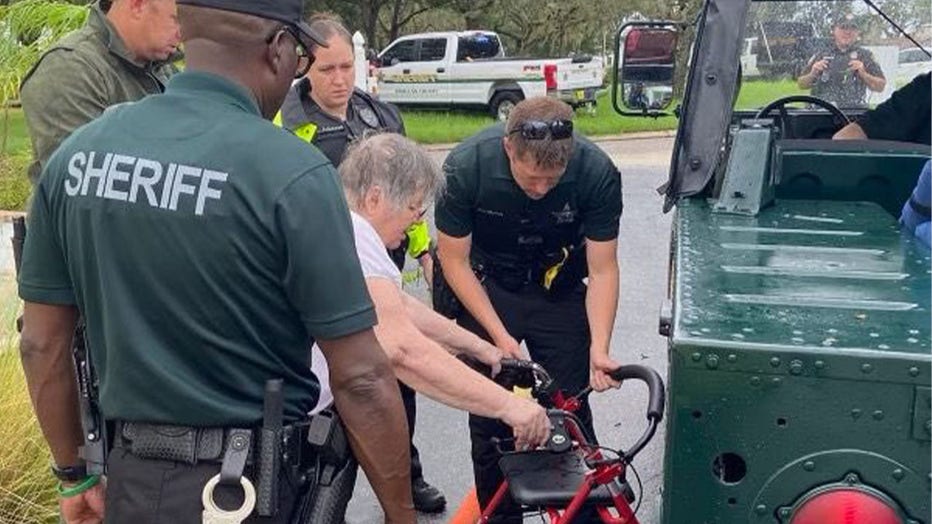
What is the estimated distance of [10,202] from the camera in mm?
8695

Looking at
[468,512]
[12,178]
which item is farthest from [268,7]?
[12,178]

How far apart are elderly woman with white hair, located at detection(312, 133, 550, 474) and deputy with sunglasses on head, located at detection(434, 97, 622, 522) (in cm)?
86

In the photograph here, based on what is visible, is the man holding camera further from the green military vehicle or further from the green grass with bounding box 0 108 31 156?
the green grass with bounding box 0 108 31 156

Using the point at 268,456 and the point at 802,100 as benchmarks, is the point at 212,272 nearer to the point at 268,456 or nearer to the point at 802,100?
the point at 268,456

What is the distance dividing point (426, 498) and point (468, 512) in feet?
0.74

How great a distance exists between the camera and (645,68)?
4082 millimetres

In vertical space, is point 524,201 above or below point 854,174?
below

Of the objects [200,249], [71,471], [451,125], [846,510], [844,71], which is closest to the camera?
[846,510]

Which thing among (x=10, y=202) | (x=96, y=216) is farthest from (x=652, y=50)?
(x=10, y=202)

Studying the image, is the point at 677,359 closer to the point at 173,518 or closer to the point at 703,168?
the point at 173,518

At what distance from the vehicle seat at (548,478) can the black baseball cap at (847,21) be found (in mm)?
2301

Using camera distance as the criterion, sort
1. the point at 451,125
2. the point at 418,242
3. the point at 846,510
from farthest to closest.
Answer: the point at 451,125, the point at 418,242, the point at 846,510

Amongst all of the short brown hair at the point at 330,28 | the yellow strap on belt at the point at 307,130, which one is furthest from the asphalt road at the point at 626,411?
the short brown hair at the point at 330,28

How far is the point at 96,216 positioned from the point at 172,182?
191 millimetres
